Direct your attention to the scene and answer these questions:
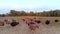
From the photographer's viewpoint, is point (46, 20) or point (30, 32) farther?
point (46, 20)

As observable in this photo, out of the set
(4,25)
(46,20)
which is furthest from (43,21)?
(4,25)

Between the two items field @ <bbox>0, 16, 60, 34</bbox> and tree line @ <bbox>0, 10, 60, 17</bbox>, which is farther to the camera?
tree line @ <bbox>0, 10, 60, 17</bbox>

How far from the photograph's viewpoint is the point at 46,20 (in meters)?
4.61

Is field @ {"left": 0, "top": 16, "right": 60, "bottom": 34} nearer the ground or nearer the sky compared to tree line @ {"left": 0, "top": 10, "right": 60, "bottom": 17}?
nearer the ground

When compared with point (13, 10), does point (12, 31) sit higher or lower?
lower

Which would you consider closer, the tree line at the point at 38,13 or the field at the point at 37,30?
the field at the point at 37,30

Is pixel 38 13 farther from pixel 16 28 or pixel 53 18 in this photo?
pixel 16 28

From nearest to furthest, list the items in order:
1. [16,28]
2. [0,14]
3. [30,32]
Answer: [30,32] < [16,28] < [0,14]

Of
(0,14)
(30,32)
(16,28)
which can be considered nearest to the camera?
(30,32)

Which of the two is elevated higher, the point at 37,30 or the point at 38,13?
the point at 38,13

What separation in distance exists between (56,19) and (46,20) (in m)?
0.25

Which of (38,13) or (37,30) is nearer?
(37,30)

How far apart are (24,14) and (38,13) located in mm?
342

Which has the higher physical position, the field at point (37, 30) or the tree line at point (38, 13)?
the tree line at point (38, 13)
